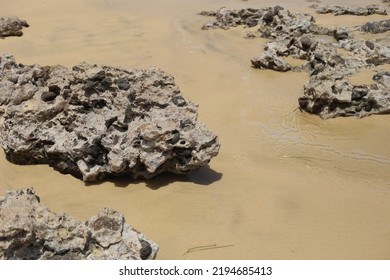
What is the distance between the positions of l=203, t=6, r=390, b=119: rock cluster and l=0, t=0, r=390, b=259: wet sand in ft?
0.64

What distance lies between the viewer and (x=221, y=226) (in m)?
3.64

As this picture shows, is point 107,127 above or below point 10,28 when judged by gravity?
above

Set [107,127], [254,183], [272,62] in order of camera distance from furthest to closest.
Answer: [272,62] < [254,183] < [107,127]

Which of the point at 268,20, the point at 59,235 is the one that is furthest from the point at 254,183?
the point at 268,20

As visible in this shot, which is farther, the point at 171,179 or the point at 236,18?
the point at 236,18

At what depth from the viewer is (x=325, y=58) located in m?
7.28

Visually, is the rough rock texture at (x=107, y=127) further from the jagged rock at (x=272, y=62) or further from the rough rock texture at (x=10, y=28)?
the rough rock texture at (x=10, y=28)

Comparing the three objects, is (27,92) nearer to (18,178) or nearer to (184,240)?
(18,178)

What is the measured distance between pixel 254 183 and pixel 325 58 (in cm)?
369

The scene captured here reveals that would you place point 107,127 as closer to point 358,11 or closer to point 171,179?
point 171,179

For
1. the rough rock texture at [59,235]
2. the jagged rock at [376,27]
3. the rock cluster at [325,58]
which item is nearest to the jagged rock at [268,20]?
the rock cluster at [325,58]

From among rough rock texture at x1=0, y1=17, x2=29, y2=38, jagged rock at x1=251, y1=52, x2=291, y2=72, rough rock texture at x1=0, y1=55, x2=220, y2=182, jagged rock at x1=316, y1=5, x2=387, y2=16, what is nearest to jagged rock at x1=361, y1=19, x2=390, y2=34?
jagged rock at x1=316, y1=5, x2=387, y2=16

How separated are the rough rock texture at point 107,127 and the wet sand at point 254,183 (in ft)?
0.56

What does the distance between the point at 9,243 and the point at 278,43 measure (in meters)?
6.85
